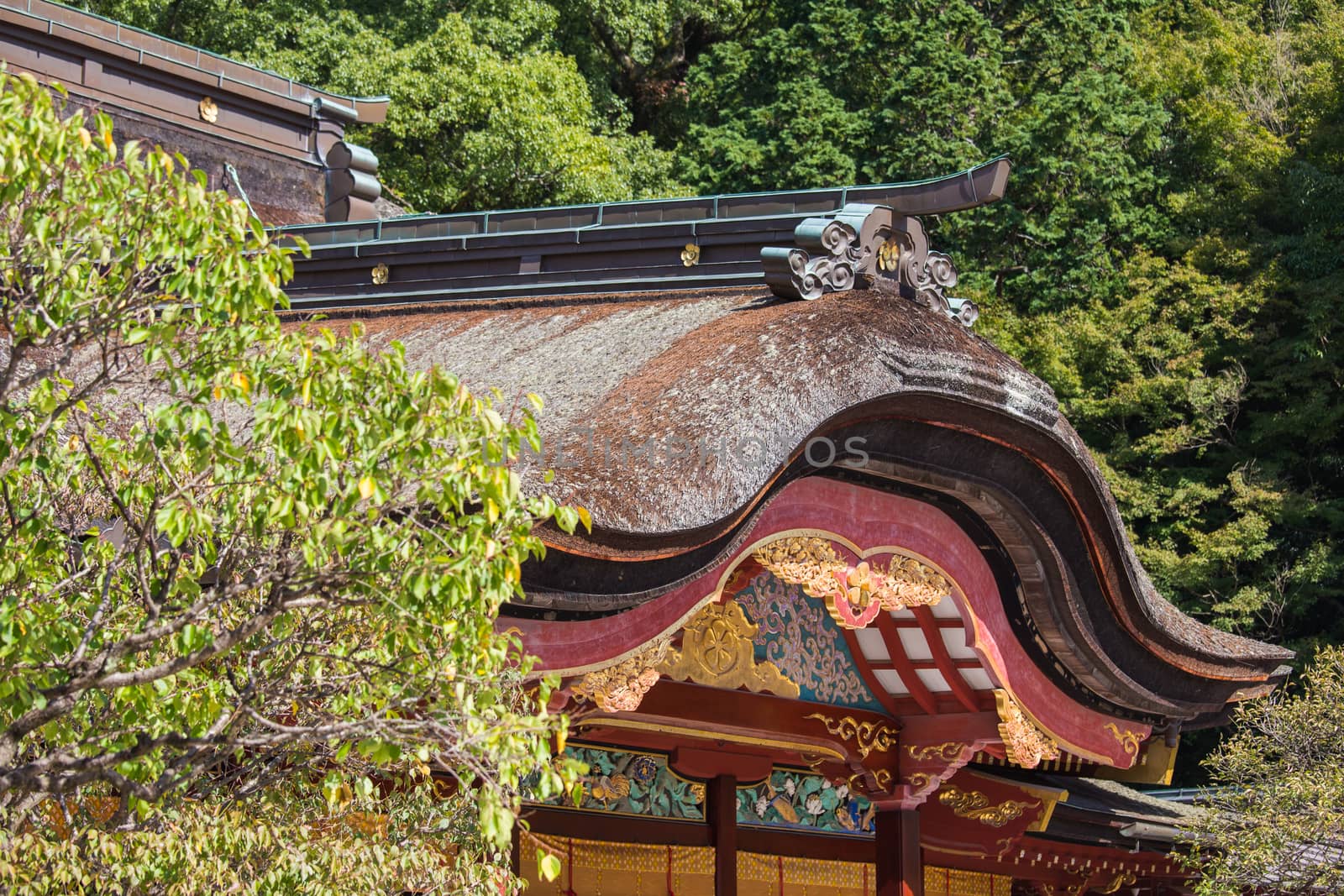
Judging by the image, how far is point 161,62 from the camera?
988 centimetres

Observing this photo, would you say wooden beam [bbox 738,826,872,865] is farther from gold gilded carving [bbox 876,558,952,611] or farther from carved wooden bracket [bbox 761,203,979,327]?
carved wooden bracket [bbox 761,203,979,327]

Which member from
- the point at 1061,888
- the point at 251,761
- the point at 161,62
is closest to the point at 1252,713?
the point at 1061,888

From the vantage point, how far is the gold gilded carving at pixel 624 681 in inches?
223

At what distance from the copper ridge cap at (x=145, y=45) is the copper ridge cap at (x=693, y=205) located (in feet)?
6.09

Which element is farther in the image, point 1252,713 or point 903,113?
point 903,113

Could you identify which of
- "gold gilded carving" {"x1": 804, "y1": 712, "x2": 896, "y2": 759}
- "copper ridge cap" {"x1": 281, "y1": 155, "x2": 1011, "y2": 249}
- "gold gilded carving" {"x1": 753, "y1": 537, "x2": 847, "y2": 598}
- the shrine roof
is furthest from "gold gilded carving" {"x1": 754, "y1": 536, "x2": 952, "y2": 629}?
"gold gilded carving" {"x1": 804, "y1": 712, "x2": 896, "y2": 759}

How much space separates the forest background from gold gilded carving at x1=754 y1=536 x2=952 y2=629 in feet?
48.3

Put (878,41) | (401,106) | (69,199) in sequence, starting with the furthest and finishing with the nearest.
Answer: (878,41)
(401,106)
(69,199)

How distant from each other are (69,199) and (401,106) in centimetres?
2091

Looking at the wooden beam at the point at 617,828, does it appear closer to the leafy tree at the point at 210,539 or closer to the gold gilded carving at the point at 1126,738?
the gold gilded carving at the point at 1126,738

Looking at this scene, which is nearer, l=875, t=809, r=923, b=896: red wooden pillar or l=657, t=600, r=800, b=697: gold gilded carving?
l=657, t=600, r=800, b=697: gold gilded carving

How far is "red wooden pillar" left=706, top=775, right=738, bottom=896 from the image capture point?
8766 mm

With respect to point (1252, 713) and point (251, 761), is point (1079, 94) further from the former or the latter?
point (251, 761)

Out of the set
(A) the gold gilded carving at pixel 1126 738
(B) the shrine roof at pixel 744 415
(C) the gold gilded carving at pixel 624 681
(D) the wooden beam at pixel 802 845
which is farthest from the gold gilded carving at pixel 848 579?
(D) the wooden beam at pixel 802 845
